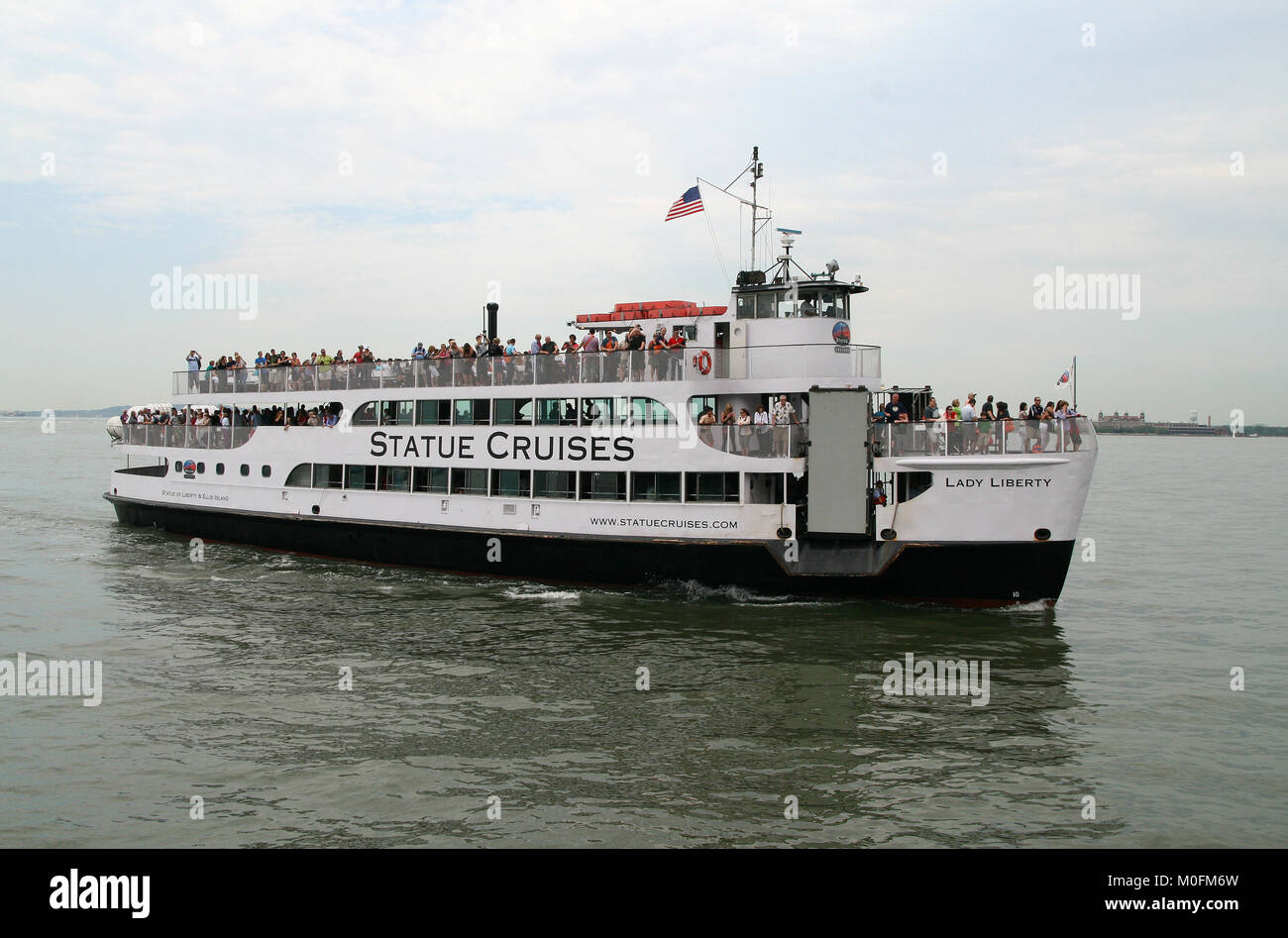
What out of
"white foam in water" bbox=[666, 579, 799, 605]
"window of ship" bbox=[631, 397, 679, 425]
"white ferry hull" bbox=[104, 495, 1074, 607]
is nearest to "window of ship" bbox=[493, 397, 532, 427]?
"white ferry hull" bbox=[104, 495, 1074, 607]

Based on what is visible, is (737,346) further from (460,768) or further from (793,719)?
(460,768)

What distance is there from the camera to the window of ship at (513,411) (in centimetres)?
2473

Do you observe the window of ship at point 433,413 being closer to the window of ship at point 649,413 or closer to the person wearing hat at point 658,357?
the window of ship at point 649,413

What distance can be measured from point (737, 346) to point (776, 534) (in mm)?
4778

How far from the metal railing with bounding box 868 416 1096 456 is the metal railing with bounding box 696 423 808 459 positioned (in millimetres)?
1575

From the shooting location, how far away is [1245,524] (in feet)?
142

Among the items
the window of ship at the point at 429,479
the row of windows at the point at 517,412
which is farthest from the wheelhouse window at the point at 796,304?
the window of ship at the point at 429,479

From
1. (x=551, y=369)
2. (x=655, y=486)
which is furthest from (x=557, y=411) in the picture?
(x=655, y=486)

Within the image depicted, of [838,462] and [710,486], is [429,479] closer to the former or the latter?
[710,486]

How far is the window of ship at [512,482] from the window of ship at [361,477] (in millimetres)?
4171

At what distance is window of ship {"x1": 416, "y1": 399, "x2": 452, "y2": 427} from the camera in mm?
26047

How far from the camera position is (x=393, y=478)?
87.7ft
